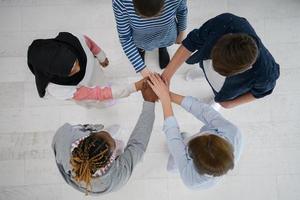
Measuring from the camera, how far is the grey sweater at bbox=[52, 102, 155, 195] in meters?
1.43

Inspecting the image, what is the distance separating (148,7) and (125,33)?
32cm

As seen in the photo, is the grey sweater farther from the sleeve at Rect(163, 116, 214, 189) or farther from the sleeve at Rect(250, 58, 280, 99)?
the sleeve at Rect(250, 58, 280, 99)

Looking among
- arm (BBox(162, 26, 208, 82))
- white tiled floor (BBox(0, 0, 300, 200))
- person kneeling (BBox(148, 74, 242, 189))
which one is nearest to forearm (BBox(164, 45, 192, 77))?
arm (BBox(162, 26, 208, 82))

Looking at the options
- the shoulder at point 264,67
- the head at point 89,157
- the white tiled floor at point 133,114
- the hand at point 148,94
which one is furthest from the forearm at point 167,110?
the white tiled floor at point 133,114

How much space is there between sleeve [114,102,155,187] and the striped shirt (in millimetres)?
287

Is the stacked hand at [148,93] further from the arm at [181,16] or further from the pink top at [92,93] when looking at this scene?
the arm at [181,16]

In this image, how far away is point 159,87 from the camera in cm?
172

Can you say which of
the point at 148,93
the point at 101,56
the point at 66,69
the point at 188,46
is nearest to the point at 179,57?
the point at 188,46

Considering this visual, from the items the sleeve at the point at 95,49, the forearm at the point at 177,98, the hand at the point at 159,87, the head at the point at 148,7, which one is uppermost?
the head at the point at 148,7

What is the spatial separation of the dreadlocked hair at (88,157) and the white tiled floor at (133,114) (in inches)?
33.7

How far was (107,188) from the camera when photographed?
1.46 meters

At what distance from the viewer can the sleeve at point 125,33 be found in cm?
145

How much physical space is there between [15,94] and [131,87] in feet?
2.94

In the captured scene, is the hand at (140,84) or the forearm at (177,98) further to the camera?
the hand at (140,84)
